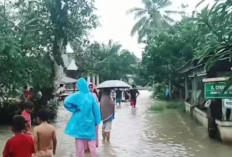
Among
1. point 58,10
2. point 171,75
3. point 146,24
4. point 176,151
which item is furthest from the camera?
point 146,24

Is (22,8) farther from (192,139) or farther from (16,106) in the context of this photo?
(192,139)

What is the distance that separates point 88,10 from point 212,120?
10.6 meters

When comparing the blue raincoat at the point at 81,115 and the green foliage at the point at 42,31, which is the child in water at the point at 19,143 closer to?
the blue raincoat at the point at 81,115

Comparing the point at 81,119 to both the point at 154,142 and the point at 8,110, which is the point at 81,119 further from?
the point at 8,110

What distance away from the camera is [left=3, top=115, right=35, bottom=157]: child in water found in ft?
17.0

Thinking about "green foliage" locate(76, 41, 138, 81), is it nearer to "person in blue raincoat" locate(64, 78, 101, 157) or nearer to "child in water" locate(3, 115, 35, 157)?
"person in blue raincoat" locate(64, 78, 101, 157)

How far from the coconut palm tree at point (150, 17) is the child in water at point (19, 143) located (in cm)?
4310

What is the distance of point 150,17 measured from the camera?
163ft

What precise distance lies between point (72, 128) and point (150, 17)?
42627 millimetres

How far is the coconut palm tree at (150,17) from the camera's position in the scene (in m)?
49.0

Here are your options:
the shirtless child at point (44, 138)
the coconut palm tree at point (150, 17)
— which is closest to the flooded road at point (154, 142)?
the shirtless child at point (44, 138)

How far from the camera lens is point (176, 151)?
10.8 m

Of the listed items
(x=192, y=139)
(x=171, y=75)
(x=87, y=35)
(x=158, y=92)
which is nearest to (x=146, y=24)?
(x=158, y=92)

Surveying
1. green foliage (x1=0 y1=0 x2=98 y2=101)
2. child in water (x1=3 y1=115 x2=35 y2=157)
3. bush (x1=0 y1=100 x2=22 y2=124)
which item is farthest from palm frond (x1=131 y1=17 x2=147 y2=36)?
child in water (x1=3 y1=115 x2=35 y2=157)
